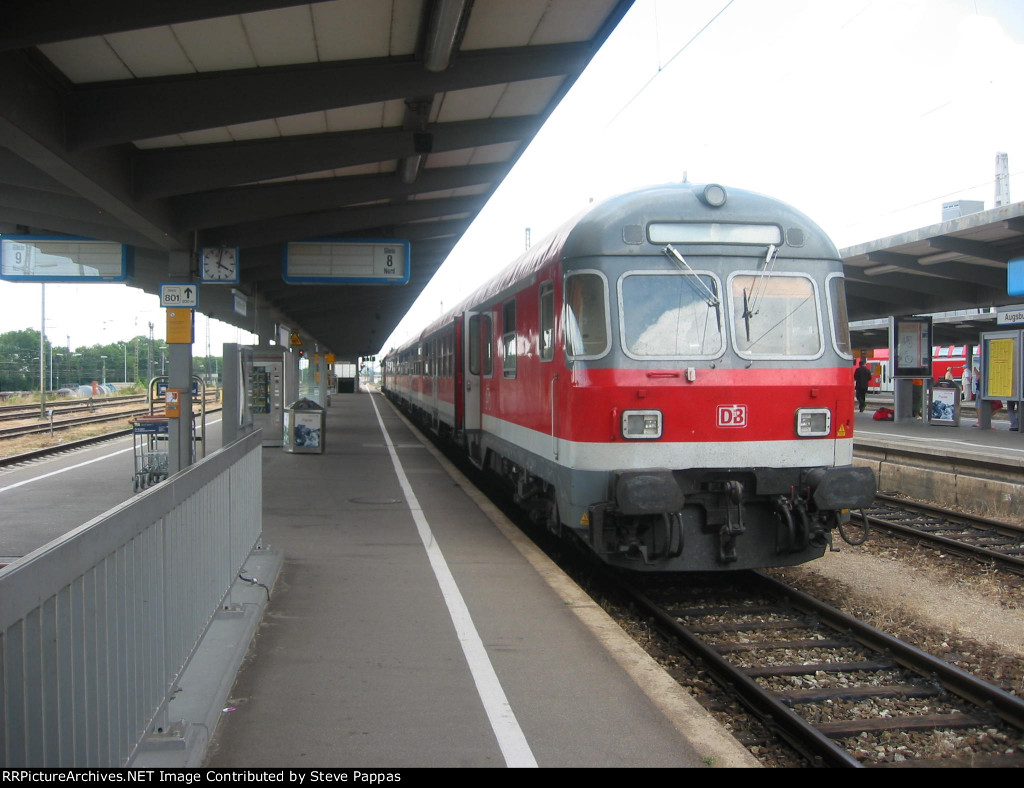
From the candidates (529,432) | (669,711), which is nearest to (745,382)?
(529,432)

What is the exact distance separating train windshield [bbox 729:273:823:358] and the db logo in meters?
0.45

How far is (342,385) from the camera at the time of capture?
2830 inches

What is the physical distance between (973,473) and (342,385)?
62316 millimetres

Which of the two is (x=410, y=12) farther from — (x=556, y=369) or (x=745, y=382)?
(x=745, y=382)

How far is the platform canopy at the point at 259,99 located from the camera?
6.93m

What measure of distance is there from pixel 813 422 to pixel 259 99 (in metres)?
5.76

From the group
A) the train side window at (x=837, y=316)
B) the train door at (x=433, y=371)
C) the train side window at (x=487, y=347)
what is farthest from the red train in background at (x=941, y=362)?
the train side window at (x=837, y=316)

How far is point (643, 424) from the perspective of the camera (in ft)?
22.0

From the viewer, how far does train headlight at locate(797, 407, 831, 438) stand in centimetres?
700

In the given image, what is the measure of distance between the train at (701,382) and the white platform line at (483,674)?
1.14 meters

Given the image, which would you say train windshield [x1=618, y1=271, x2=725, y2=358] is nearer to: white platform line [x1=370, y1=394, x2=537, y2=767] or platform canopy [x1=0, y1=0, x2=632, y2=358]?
white platform line [x1=370, y1=394, x2=537, y2=767]

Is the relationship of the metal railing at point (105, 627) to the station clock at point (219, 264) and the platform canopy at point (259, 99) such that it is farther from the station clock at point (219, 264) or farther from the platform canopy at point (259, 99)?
the station clock at point (219, 264)

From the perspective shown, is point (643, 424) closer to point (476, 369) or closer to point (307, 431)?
point (476, 369)

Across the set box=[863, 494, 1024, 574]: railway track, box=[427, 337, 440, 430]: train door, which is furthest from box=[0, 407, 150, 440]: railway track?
box=[863, 494, 1024, 574]: railway track
